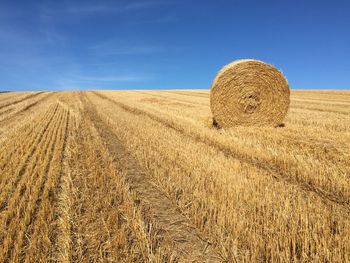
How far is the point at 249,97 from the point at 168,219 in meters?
7.76

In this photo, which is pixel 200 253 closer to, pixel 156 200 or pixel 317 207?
pixel 156 200

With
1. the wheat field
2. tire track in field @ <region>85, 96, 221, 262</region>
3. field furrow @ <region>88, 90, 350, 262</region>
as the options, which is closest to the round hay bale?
the wheat field

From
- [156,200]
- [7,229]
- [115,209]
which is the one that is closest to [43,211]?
[7,229]

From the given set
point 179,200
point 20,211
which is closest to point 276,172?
point 179,200

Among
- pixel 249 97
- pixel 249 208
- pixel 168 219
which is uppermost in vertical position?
pixel 249 97

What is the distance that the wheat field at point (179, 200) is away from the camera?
346 cm

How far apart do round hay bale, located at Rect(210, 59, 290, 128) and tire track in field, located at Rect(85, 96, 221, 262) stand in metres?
5.06

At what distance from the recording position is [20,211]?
14.8ft

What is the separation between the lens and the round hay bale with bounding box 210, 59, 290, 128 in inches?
438

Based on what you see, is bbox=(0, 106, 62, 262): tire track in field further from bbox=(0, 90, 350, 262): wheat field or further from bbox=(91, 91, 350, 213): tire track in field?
bbox=(91, 91, 350, 213): tire track in field

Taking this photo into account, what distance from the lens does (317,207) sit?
4.39 m

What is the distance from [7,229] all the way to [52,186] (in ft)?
4.83

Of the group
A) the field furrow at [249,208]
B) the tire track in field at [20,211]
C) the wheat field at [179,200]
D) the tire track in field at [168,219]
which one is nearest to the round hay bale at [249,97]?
the wheat field at [179,200]

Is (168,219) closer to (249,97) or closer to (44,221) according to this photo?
(44,221)
